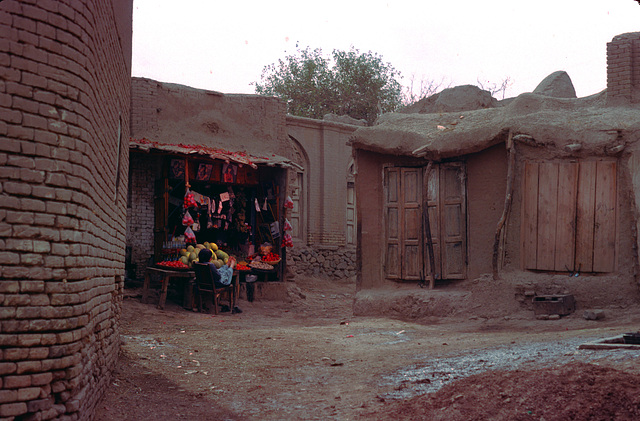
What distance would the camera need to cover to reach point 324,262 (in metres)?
20.4

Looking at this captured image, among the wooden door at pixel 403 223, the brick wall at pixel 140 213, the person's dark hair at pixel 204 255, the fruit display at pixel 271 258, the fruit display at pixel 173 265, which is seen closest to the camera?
the wooden door at pixel 403 223

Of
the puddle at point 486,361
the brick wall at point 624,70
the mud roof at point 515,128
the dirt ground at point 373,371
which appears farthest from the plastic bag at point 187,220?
the brick wall at point 624,70

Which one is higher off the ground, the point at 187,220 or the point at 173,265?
the point at 187,220

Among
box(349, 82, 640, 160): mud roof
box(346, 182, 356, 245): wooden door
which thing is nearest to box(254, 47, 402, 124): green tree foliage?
box(346, 182, 356, 245): wooden door

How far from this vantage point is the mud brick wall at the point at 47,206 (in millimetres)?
3809

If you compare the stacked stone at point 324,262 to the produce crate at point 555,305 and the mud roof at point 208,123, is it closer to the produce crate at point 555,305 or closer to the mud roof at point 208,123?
the mud roof at point 208,123

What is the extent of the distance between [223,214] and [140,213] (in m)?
1.96

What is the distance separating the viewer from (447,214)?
11.2 m

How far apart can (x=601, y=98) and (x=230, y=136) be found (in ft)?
28.1

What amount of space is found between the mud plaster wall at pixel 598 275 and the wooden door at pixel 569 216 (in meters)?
0.10

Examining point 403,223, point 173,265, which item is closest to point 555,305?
point 403,223

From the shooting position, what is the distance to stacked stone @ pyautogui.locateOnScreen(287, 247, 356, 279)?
65.3ft

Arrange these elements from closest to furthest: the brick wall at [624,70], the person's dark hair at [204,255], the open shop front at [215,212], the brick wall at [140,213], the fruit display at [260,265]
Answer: the brick wall at [624,70], the person's dark hair at [204,255], the open shop front at [215,212], the brick wall at [140,213], the fruit display at [260,265]

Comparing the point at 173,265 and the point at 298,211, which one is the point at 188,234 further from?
the point at 298,211
